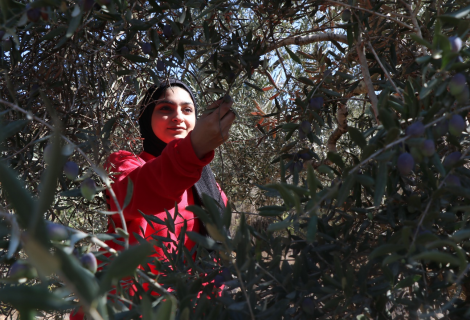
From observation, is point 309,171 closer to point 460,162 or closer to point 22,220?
Answer: point 460,162

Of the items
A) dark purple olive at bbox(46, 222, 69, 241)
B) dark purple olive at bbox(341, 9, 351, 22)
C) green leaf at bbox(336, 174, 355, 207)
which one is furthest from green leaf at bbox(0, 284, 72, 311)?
dark purple olive at bbox(341, 9, 351, 22)

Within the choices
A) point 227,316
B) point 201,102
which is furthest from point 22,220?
point 201,102

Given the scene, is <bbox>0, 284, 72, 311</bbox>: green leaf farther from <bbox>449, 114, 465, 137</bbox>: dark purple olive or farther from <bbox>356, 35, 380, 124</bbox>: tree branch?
<bbox>356, 35, 380, 124</bbox>: tree branch

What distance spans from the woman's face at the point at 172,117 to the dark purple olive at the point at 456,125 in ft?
5.43

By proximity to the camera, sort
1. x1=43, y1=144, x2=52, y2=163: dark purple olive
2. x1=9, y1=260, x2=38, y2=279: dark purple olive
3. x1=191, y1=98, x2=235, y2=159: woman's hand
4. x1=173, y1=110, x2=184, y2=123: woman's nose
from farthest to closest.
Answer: x1=173, y1=110, x2=184, y2=123: woman's nose
x1=191, y1=98, x2=235, y2=159: woman's hand
x1=9, y1=260, x2=38, y2=279: dark purple olive
x1=43, y1=144, x2=52, y2=163: dark purple olive

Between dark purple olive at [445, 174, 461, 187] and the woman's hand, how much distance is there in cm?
74

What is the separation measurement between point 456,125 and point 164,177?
1.13 metres

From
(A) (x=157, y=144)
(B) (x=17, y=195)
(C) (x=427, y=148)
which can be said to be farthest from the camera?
(A) (x=157, y=144)

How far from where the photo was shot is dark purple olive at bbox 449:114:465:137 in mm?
642

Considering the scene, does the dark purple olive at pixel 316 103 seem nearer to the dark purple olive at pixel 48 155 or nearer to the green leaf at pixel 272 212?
the green leaf at pixel 272 212

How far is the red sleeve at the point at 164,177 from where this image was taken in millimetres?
1546

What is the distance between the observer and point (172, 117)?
2221mm

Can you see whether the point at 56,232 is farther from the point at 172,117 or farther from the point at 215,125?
the point at 172,117

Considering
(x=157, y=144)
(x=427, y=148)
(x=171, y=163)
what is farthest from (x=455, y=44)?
(x=157, y=144)
